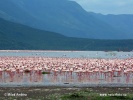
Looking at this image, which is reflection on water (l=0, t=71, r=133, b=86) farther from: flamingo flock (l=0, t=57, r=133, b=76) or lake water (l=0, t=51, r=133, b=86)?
flamingo flock (l=0, t=57, r=133, b=76)

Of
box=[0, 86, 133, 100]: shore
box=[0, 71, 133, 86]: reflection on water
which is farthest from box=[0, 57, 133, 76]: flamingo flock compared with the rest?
box=[0, 86, 133, 100]: shore

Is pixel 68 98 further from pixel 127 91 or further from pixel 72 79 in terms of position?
pixel 72 79

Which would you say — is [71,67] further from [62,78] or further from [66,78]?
[62,78]

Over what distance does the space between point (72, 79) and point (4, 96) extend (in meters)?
7.37


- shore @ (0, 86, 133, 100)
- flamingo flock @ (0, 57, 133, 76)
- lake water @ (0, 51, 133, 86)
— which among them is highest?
flamingo flock @ (0, 57, 133, 76)

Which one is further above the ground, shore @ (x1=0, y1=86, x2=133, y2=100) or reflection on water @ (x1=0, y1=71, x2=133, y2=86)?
reflection on water @ (x1=0, y1=71, x2=133, y2=86)

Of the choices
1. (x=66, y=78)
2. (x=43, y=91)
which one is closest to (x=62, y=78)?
(x=66, y=78)

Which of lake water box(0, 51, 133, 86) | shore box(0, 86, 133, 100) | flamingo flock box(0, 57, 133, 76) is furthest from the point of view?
flamingo flock box(0, 57, 133, 76)

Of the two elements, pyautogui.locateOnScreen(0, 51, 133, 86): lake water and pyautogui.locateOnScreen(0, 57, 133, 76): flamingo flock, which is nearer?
pyautogui.locateOnScreen(0, 51, 133, 86): lake water

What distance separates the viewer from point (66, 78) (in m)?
26.7

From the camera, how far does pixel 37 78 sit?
26828 millimetres

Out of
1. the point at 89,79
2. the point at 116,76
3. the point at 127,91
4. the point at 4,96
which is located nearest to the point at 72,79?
the point at 89,79

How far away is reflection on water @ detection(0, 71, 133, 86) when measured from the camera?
2598 cm

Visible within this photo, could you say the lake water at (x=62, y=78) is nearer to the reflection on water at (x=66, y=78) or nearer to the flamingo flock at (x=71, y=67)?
the reflection on water at (x=66, y=78)
